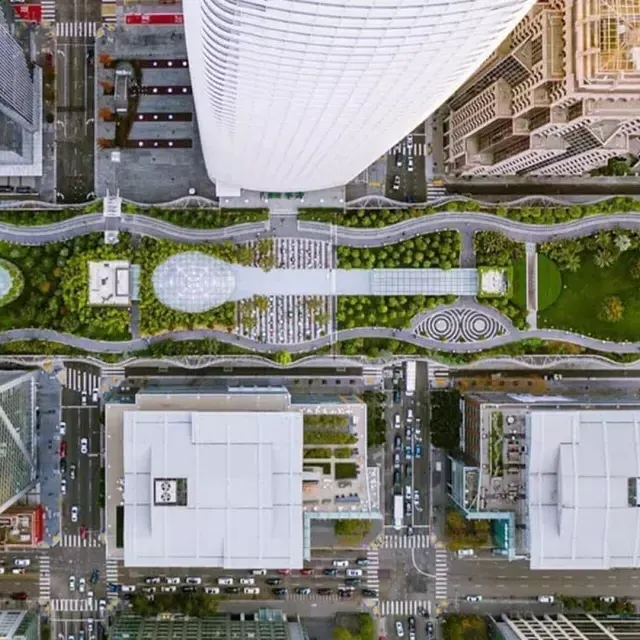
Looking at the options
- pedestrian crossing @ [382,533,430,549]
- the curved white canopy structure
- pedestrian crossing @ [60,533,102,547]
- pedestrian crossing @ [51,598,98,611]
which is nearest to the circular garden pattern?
pedestrian crossing @ [60,533,102,547]

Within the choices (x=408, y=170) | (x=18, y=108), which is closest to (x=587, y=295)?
(x=408, y=170)

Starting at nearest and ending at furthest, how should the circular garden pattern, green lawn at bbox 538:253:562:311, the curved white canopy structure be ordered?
the curved white canopy structure, the circular garden pattern, green lawn at bbox 538:253:562:311

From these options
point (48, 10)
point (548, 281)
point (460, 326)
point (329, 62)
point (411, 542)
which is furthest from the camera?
point (411, 542)

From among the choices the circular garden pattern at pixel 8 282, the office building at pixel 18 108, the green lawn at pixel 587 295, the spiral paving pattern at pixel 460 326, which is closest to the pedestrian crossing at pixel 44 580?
the circular garden pattern at pixel 8 282

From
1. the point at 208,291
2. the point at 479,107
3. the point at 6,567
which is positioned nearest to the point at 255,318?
the point at 208,291

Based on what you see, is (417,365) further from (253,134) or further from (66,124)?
(66,124)

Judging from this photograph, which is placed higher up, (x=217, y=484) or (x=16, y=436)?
(x=16, y=436)

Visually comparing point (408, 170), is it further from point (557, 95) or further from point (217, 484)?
point (217, 484)

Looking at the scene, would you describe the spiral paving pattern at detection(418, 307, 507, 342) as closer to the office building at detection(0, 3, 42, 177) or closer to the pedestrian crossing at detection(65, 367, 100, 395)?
the pedestrian crossing at detection(65, 367, 100, 395)
